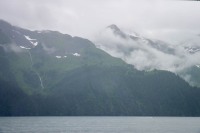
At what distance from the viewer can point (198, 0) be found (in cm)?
1952

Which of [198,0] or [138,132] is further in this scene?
[138,132]

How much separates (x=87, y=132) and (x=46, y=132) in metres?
15.0

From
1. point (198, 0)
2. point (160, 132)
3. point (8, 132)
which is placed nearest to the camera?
point (198, 0)

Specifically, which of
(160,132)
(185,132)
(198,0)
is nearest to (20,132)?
(160,132)

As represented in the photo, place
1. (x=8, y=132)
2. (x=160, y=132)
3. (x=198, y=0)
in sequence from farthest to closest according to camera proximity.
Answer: (x=160, y=132), (x=8, y=132), (x=198, y=0)

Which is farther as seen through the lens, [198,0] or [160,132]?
[160,132]

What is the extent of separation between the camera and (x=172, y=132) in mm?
130250

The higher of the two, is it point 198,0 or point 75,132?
point 198,0

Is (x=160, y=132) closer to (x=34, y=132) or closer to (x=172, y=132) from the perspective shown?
(x=172, y=132)

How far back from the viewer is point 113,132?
5054 inches

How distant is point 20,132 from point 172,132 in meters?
54.6

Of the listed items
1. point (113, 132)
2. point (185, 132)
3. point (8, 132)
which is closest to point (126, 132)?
point (113, 132)

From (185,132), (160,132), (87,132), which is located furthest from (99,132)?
(185,132)

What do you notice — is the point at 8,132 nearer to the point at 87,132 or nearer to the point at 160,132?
the point at 87,132
